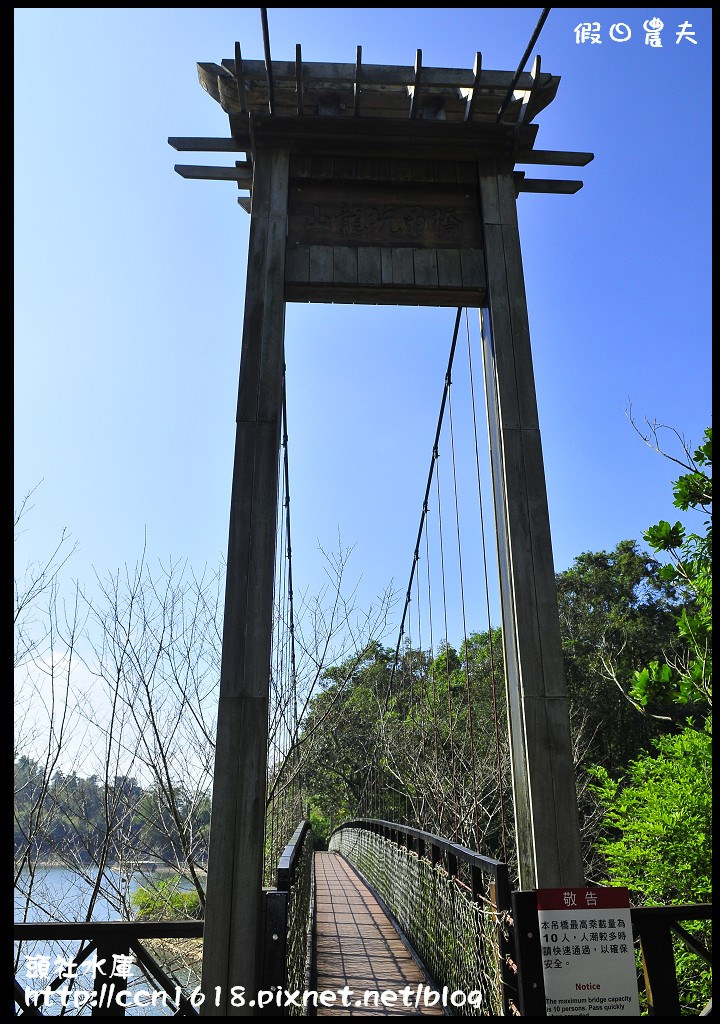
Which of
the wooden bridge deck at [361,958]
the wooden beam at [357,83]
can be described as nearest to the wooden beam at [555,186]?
the wooden beam at [357,83]

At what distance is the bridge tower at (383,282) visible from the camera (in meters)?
2.15

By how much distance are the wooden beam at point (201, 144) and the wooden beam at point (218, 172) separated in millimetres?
68

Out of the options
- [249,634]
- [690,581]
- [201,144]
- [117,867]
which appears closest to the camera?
[249,634]

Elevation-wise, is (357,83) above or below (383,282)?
above

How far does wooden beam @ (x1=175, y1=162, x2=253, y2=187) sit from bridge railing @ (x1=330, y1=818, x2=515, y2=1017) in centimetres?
288

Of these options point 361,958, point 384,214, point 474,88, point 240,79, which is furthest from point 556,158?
point 361,958

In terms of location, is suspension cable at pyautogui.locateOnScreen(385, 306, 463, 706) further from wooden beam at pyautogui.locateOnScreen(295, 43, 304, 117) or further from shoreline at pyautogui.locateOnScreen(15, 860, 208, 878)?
shoreline at pyautogui.locateOnScreen(15, 860, 208, 878)

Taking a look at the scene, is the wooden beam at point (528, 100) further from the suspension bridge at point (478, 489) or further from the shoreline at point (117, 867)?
the shoreline at point (117, 867)

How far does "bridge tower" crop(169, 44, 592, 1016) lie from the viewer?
2146 millimetres

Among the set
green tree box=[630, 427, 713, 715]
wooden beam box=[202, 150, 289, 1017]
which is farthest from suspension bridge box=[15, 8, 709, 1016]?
green tree box=[630, 427, 713, 715]

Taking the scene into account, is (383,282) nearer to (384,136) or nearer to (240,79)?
(384,136)

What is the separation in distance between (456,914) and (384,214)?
115 inches

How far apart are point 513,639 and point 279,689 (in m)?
2.79

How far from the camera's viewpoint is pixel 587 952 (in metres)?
1.88
